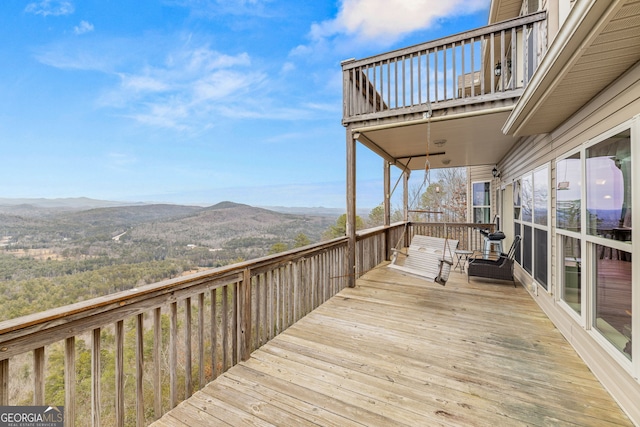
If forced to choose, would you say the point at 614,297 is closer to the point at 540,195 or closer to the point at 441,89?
the point at 540,195

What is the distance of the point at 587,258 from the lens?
101 inches

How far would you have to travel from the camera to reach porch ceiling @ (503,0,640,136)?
134cm

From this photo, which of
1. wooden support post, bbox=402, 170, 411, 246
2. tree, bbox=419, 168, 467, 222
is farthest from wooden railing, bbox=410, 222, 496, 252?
tree, bbox=419, 168, 467, 222

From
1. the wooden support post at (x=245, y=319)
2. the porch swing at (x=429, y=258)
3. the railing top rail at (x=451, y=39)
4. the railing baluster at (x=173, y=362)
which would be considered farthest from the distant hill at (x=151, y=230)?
the railing top rail at (x=451, y=39)

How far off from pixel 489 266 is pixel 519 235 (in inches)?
34.7

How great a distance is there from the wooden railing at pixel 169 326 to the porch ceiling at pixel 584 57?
289cm

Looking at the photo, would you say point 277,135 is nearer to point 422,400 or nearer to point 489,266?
point 489,266

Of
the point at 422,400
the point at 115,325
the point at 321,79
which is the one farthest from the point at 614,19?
the point at 321,79

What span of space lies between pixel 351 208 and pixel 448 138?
2.44m

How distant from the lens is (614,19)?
4.45ft

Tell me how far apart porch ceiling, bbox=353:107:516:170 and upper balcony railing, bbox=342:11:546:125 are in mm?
243

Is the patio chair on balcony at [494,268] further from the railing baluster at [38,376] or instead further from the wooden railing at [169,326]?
the railing baluster at [38,376]

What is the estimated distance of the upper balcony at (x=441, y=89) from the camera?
148 inches

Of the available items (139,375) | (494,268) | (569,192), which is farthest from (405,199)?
(139,375)
